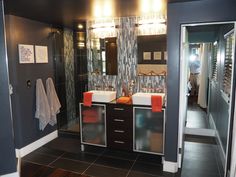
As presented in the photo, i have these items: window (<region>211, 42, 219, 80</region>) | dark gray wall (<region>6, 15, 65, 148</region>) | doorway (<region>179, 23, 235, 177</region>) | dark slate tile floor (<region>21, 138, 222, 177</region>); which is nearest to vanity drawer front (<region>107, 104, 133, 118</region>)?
dark slate tile floor (<region>21, 138, 222, 177</region>)

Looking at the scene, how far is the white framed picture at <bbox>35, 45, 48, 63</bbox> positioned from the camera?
371cm

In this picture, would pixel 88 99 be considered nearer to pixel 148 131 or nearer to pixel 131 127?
pixel 131 127

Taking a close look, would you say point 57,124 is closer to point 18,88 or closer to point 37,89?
point 37,89

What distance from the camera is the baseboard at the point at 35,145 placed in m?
3.47

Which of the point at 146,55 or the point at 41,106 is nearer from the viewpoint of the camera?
the point at 146,55

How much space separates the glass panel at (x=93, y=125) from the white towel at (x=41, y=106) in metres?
0.70

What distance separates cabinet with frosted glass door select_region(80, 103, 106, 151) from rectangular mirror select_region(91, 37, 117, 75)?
2.48ft

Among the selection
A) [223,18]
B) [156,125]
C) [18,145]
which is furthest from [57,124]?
[223,18]

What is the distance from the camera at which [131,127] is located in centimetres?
327

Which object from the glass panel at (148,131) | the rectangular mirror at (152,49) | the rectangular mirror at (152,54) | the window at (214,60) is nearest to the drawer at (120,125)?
the glass panel at (148,131)

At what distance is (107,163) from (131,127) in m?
0.67

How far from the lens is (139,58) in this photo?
3623mm

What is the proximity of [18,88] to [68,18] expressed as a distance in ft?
4.73

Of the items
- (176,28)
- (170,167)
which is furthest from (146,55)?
(170,167)
